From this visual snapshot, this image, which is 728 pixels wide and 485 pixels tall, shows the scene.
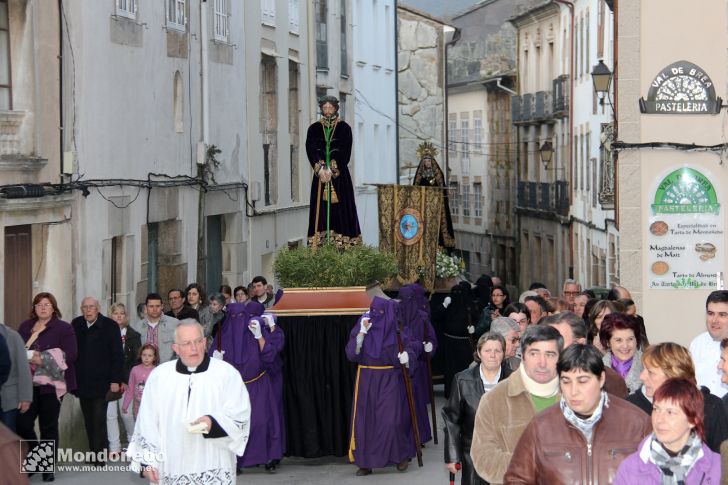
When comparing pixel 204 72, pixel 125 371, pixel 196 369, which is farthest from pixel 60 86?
pixel 196 369

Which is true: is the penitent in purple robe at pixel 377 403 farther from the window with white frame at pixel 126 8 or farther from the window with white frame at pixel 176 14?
the window with white frame at pixel 176 14

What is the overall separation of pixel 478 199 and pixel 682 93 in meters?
39.1

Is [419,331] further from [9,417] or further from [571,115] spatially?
[571,115]

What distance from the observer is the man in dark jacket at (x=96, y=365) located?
48.9 feet

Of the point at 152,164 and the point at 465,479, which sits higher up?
the point at 152,164

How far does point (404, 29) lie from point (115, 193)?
29112 millimetres

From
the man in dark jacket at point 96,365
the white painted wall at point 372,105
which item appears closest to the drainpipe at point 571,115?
the white painted wall at point 372,105

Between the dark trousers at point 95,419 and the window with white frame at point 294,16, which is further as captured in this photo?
the window with white frame at point 294,16

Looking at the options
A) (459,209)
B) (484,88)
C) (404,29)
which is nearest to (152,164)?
(404,29)

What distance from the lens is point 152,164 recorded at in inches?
824

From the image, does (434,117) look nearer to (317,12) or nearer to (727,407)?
(317,12)

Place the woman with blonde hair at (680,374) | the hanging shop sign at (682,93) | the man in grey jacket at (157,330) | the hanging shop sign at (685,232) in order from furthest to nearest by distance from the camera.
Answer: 1. the hanging shop sign at (685,232)
2. the hanging shop sign at (682,93)
3. the man in grey jacket at (157,330)
4. the woman with blonde hair at (680,374)

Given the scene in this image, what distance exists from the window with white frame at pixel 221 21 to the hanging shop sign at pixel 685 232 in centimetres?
964

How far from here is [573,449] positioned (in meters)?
6.83
